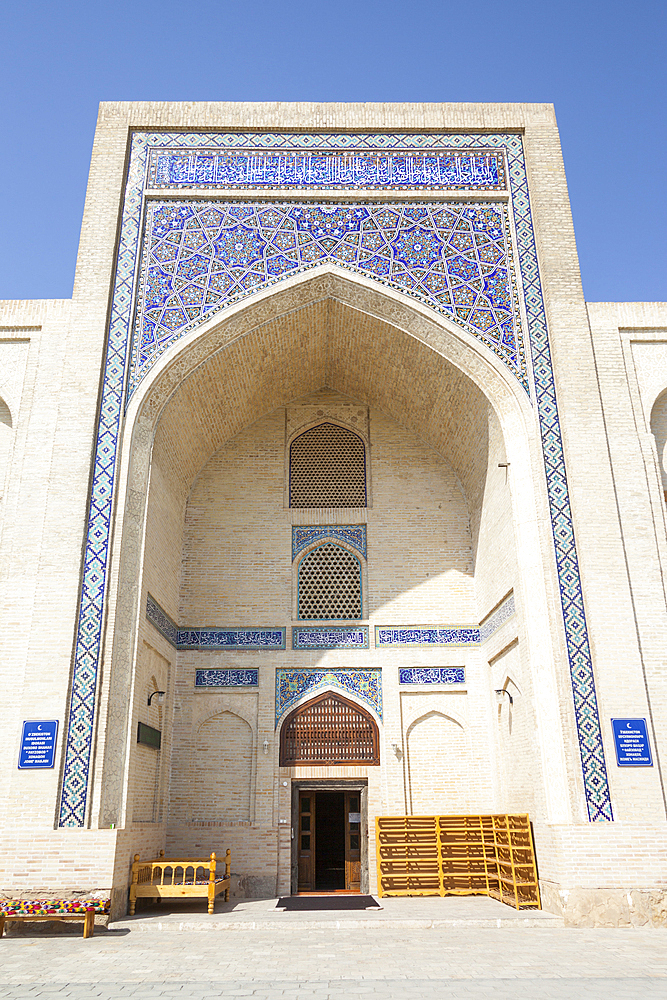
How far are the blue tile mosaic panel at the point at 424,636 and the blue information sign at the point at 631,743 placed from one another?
2.28m

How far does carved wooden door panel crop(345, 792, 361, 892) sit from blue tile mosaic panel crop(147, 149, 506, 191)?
6162 mm

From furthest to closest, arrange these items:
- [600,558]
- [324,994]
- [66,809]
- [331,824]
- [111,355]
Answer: [331,824]
[111,355]
[600,558]
[66,809]
[324,994]

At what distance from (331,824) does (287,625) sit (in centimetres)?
237

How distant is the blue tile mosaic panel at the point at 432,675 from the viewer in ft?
26.2

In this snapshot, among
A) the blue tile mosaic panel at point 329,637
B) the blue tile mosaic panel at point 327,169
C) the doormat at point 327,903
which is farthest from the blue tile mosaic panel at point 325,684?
the blue tile mosaic panel at point 327,169

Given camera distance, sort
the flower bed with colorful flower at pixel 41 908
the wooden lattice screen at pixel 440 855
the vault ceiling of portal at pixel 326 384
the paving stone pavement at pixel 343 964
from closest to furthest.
Answer: the paving stone pavement at pixel 343 964, the flower bed with colorful flower at pixel 41 908, the wooden lattice screen at pixel 440 855, the vault ceiling of portal at pixel 326 384

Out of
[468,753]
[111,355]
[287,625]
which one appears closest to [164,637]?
[287,625]

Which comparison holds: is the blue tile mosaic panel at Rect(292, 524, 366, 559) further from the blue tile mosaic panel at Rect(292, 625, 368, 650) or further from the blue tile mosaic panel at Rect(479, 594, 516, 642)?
the blue tile mosaic panel at Rect(479, 594, 516, 642)

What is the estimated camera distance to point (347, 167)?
8109 mm

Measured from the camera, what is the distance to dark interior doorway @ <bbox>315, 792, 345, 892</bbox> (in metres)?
8.02

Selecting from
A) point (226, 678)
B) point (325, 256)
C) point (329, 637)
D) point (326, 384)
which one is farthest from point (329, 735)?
point (325, 256)

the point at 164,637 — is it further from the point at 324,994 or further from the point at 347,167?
the point at 347,167

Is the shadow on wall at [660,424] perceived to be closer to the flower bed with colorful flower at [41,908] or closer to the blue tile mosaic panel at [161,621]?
the blue tile mosaic panel at [161,621]

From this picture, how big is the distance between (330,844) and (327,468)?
13.3 ft
